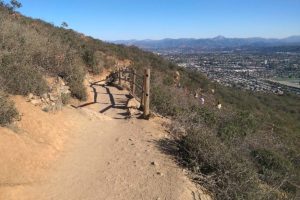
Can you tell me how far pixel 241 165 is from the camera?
23.7 ft

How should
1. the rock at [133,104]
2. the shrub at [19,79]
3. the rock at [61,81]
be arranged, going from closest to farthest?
the shrub at [19,79]
the rock at [61,81]
the rock at [133,104]

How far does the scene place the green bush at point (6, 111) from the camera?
7.25 meters

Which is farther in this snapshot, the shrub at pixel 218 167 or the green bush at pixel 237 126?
the green bush at pixel 237 126

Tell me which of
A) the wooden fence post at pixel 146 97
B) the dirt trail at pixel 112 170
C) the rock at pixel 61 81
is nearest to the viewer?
the dirt trail at pixel 112 170

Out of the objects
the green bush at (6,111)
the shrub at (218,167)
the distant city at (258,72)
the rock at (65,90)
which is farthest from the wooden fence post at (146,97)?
the distant city at (258,72)

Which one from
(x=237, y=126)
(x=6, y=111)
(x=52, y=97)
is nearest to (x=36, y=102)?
(x=52, y=97)

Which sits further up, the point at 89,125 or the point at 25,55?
the point at 25,55

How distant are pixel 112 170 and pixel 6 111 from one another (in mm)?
2358

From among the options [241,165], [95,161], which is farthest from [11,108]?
[241,165]

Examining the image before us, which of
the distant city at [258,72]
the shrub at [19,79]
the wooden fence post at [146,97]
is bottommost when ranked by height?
the distant city at [258,72]

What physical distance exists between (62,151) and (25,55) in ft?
11.4

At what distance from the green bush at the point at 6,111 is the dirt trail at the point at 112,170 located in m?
1.22

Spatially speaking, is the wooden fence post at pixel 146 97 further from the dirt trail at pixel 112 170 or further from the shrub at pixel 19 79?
the shrub at pixel 19 79

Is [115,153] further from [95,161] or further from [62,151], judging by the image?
[62,151]
